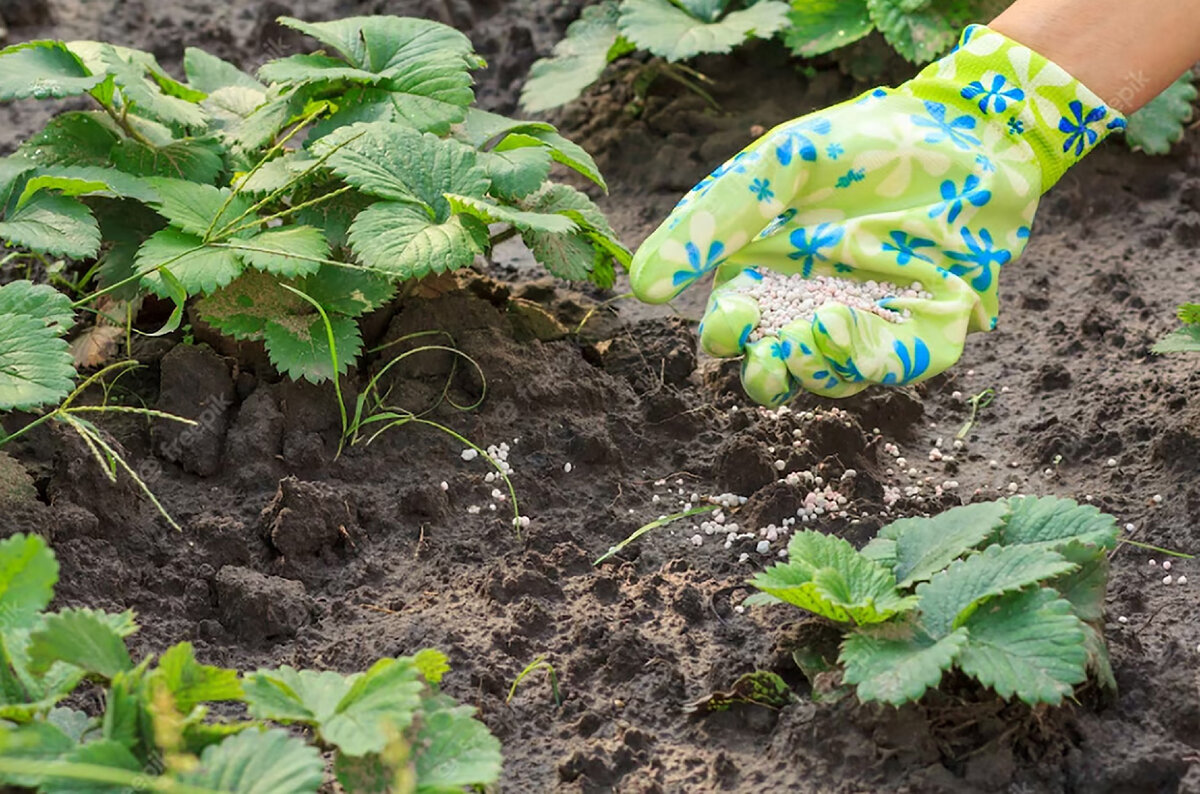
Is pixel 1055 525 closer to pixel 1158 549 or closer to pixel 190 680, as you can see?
pixel 1158 549

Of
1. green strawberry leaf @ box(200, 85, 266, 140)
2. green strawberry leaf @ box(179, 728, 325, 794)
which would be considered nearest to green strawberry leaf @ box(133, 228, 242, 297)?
green strawberry leaf @ box(200, 85, 266, 140)

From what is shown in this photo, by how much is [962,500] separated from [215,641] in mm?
1343

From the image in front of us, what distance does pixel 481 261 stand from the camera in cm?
317

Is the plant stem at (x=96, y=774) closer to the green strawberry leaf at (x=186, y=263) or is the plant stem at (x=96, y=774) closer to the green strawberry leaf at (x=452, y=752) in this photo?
the green strawberry leaf at (x=452, y=752)

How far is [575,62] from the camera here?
11.9 ft

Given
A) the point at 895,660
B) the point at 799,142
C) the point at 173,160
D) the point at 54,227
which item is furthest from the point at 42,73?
the point at 895,660

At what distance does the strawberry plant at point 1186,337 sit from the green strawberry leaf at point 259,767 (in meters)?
1.63

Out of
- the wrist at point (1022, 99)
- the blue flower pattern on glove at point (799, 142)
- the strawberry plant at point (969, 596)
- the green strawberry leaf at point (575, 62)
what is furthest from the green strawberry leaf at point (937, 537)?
the green strawberry leaf at point (575, 62)

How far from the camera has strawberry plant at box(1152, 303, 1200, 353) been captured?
2.34m

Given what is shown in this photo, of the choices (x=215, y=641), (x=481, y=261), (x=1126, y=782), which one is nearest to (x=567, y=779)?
(x=215, y=641)

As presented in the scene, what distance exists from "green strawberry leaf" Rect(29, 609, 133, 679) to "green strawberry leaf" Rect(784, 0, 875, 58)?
2494 millimetres

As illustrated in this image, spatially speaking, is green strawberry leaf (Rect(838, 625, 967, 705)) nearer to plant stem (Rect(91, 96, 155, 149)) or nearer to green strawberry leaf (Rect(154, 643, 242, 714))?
green strawberry leaf (Rect(154, 643, 242, 714))

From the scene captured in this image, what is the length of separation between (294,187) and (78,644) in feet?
3.94

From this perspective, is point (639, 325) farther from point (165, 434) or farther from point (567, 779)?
point (567, 779)
